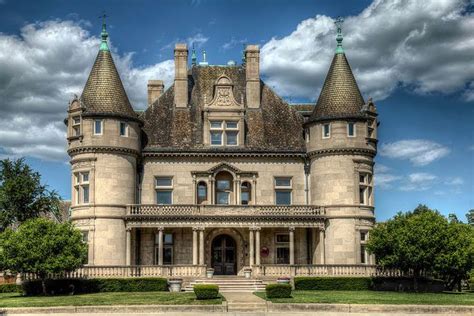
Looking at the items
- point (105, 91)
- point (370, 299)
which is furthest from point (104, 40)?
point (370, 299)

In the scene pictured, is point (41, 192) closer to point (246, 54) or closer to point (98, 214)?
point (98, 214)

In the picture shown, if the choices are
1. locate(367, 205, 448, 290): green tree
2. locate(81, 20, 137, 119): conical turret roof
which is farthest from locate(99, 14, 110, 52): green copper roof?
locate(367, 205, 448, 290): green tree

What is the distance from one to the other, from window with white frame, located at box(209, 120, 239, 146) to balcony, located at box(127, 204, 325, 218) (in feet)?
17.1

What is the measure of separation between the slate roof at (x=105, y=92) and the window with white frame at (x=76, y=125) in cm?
100

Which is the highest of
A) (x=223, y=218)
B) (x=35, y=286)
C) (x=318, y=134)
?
(x=318, y=134)

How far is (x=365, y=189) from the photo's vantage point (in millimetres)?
47750

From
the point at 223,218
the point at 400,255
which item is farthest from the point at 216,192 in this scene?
the point at 400,255

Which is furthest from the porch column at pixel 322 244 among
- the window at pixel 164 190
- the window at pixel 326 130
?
the window at pixel 164 190

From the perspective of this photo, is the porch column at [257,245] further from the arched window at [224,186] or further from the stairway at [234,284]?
the arched window at [224,186]

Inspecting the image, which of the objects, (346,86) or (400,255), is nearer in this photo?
(400,255)

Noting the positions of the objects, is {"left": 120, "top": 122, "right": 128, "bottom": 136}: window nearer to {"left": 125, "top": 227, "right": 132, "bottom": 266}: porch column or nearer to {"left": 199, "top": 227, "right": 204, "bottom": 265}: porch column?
{"left": 125, "top": 227, "right": 132, "bottom": 266}: porch column

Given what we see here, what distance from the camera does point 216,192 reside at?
49156mm

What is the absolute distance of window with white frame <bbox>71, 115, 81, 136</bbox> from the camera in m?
46.6

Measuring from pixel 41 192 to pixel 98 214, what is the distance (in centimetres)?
1030
